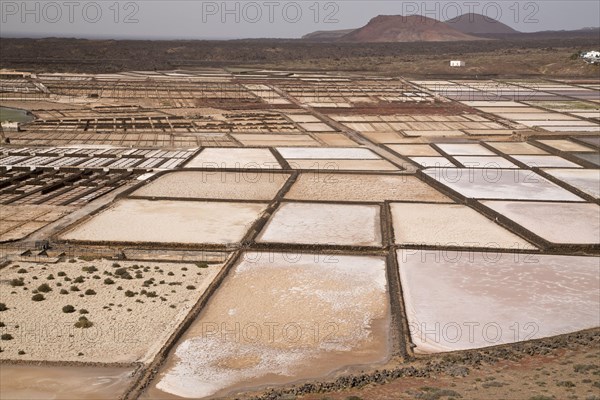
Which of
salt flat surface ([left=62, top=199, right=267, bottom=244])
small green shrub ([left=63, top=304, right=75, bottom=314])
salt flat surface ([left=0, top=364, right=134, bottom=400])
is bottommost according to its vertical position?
salt flat surface ([left=0, top=364, right=134, bottom=400])

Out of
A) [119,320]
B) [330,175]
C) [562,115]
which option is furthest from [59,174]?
[562,115]

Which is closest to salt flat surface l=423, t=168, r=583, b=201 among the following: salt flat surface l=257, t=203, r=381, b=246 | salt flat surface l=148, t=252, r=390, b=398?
salt flat surface l=257, t=203, r=381, b=246

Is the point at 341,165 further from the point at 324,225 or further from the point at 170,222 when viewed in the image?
the point at 170,222

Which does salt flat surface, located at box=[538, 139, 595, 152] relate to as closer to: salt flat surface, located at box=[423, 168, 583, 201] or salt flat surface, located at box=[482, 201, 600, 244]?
salt flat surface, located at box=[423, 168, 583, 201]

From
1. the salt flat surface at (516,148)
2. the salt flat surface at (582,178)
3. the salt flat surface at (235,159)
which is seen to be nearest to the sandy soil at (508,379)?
the salt flat surface at (582,178)

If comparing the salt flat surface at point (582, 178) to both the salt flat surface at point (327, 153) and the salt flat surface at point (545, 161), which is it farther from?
the salt flat surface at point (327, 153)

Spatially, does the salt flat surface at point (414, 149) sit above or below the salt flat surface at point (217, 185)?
above
